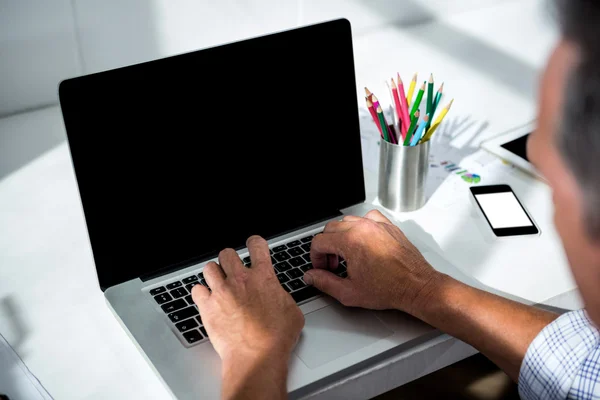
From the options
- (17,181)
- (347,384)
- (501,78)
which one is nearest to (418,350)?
(347,384)

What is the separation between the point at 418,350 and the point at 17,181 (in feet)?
2.60

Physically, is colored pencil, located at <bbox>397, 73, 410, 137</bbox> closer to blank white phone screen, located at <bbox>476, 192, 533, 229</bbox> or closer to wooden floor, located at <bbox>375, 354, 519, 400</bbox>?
blank white phone screen, located at <bbox>476, 192, 533, 229</bbox>

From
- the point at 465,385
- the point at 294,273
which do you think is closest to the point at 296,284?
the point at 294,273

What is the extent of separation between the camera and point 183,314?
95 centimetres

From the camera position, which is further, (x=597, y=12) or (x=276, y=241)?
(x=276, y=241)

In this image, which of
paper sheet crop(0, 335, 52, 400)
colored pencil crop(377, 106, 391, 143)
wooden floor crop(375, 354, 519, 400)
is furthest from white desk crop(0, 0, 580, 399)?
wooden floor crop(375, 354, 519, 400)

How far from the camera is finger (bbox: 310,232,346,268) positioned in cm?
99

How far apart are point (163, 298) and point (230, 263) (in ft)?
0.35

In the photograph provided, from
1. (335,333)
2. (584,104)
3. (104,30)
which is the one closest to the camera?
(584,104)

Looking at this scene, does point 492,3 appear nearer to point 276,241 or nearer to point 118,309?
point 276,241

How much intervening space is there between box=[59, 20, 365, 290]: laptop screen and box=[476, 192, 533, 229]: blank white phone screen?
0.22 meters

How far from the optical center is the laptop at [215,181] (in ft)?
2.99

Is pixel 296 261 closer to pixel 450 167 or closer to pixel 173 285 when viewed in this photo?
pixel 173 285

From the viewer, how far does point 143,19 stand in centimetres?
154
